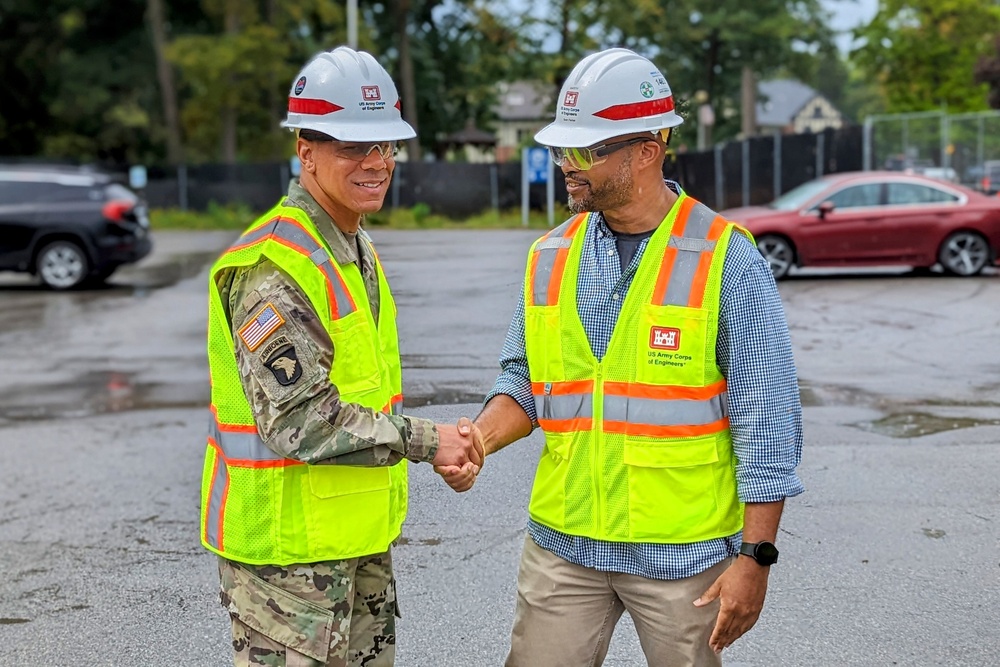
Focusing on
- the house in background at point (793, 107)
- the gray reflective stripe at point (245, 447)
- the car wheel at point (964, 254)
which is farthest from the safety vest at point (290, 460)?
the house in background at point (793, 107)

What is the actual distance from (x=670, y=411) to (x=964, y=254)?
44.4ft

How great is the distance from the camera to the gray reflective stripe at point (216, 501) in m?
2.88

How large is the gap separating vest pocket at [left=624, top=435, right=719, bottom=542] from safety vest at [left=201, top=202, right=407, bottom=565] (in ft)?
2.09

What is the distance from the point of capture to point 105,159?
48656 millimetres

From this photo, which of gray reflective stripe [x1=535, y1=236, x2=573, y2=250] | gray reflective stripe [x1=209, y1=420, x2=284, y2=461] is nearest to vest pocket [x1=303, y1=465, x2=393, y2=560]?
gray reflective stripe [x1=209, y1=420, x2=284, y2=461]

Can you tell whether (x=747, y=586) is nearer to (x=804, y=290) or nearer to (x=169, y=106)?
(x=804, y=290)

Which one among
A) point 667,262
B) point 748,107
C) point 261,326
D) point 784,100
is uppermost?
point 784,100

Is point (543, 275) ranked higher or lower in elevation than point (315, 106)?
lower

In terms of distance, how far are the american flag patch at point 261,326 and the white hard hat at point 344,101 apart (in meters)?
0.49

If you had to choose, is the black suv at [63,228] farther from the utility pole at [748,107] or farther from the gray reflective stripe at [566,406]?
the utility pole at [748,107]

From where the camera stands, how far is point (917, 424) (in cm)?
734

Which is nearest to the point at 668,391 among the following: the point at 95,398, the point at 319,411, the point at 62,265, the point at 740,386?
the point at 740,386

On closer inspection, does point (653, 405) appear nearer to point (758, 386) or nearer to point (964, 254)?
point (758, 386)

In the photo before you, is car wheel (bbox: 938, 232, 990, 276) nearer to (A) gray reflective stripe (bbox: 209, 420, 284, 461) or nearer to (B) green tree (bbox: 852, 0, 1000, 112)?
(A) gray reflective stripe (bbox: 209, 420, 284, 461)
